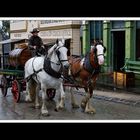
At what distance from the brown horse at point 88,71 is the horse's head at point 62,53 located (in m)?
0.81

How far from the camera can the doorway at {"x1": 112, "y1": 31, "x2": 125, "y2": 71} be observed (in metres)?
13.8

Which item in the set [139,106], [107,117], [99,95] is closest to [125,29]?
[99,95]

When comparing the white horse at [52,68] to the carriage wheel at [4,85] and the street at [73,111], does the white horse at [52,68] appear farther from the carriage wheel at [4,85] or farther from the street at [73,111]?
the carriage wheel at [4,85]

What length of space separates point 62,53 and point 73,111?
186 centimetres

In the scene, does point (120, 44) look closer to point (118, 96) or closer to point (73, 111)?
point (118, 96)

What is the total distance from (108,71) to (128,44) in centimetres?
129

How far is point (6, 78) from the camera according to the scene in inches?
472

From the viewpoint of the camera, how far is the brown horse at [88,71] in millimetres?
8977

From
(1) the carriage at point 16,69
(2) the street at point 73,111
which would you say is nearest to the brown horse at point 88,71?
(2) the street at point 73,111

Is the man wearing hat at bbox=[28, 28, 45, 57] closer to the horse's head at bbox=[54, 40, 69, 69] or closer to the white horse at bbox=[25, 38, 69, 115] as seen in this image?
the white horse at bbox=[25, 38, 69, 115]

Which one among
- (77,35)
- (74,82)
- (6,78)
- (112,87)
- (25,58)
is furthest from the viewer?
(77,35)

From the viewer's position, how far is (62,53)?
8414 millimetres

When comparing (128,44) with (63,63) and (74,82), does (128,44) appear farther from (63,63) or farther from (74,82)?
(63,63)

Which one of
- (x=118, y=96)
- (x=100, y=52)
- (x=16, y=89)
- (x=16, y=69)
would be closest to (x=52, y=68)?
(x=100, y=52)
